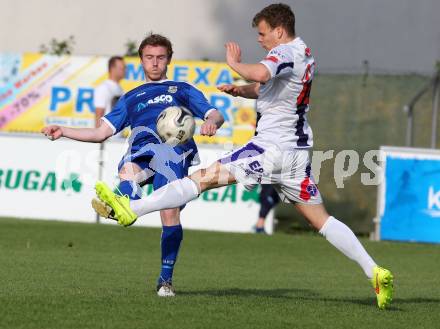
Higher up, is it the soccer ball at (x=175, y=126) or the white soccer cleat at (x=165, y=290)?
the soccer ball at (x=175, y=126)

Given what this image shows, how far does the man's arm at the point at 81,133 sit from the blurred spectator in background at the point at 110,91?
8171mm

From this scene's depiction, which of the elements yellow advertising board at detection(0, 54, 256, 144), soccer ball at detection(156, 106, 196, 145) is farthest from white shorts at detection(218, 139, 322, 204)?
yellow advertising board at detection(0, 54, 256, 144)

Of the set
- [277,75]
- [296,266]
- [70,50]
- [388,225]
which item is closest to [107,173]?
[388,225]

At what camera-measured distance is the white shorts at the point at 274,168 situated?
9500 millimetres

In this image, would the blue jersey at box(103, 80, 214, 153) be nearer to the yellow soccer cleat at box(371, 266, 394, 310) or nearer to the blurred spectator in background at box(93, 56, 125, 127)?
the yellow soccer cleat at box(371, 266, 394, 310)

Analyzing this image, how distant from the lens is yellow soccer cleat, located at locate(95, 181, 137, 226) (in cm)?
927

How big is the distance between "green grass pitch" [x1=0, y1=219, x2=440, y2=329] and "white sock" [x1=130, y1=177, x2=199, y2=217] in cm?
70

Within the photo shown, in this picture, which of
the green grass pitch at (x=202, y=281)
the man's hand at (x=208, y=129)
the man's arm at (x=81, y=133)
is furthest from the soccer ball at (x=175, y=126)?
the green grass pitch at (x=202, y=281)

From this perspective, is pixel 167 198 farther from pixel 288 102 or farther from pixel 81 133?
pixel 288 102

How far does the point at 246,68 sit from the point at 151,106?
1.38 m

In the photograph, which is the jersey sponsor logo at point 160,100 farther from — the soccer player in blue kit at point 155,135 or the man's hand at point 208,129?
the man's hand at point 208,129

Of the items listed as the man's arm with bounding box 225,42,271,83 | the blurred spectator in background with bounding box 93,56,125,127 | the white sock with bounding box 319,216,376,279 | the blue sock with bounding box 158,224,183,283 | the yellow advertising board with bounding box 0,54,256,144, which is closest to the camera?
the man's arm with bounding box 225,42,271,83

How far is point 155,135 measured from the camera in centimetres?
1017

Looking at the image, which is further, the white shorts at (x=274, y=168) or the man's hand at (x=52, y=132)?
the man's hand at (x=52, y=132)
